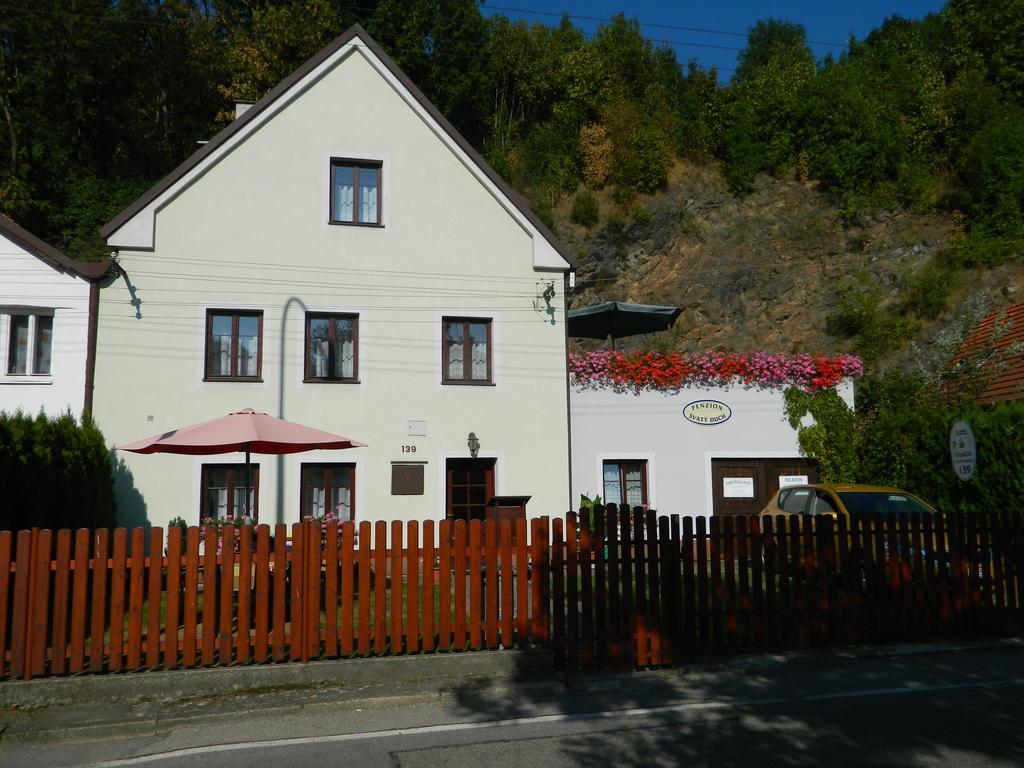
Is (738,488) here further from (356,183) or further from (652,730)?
(652,730)

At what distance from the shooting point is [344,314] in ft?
52.6

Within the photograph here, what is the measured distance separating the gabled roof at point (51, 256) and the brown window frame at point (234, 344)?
6.41 feet

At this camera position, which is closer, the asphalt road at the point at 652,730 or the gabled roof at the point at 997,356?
the asphalt road at the point at 652,730

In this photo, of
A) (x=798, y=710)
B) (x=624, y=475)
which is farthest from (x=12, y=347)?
(x=798, y=710)

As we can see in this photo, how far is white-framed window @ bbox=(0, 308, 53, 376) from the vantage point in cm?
1512

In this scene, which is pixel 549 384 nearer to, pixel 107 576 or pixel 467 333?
pixel 467 333

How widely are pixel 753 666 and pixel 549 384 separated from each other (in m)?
8.76

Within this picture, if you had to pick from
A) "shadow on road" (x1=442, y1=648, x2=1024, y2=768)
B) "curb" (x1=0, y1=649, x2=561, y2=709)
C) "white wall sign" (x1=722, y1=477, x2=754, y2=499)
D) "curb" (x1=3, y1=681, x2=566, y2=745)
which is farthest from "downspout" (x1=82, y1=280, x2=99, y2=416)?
"white wall sign" (x1=722, y1=477, x2=754, y2=499)

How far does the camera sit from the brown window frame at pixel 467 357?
16.3 meters

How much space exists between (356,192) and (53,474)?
7.68m

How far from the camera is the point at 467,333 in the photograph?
16609mm

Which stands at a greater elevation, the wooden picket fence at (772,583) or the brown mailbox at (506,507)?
the brown mailbox at (506,507)

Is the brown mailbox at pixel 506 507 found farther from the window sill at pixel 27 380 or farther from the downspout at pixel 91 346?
the window sill at pixel 27 380

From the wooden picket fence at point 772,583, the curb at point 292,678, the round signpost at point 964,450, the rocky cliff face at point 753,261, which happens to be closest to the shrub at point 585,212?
the rocky cliff face at point 753,261
